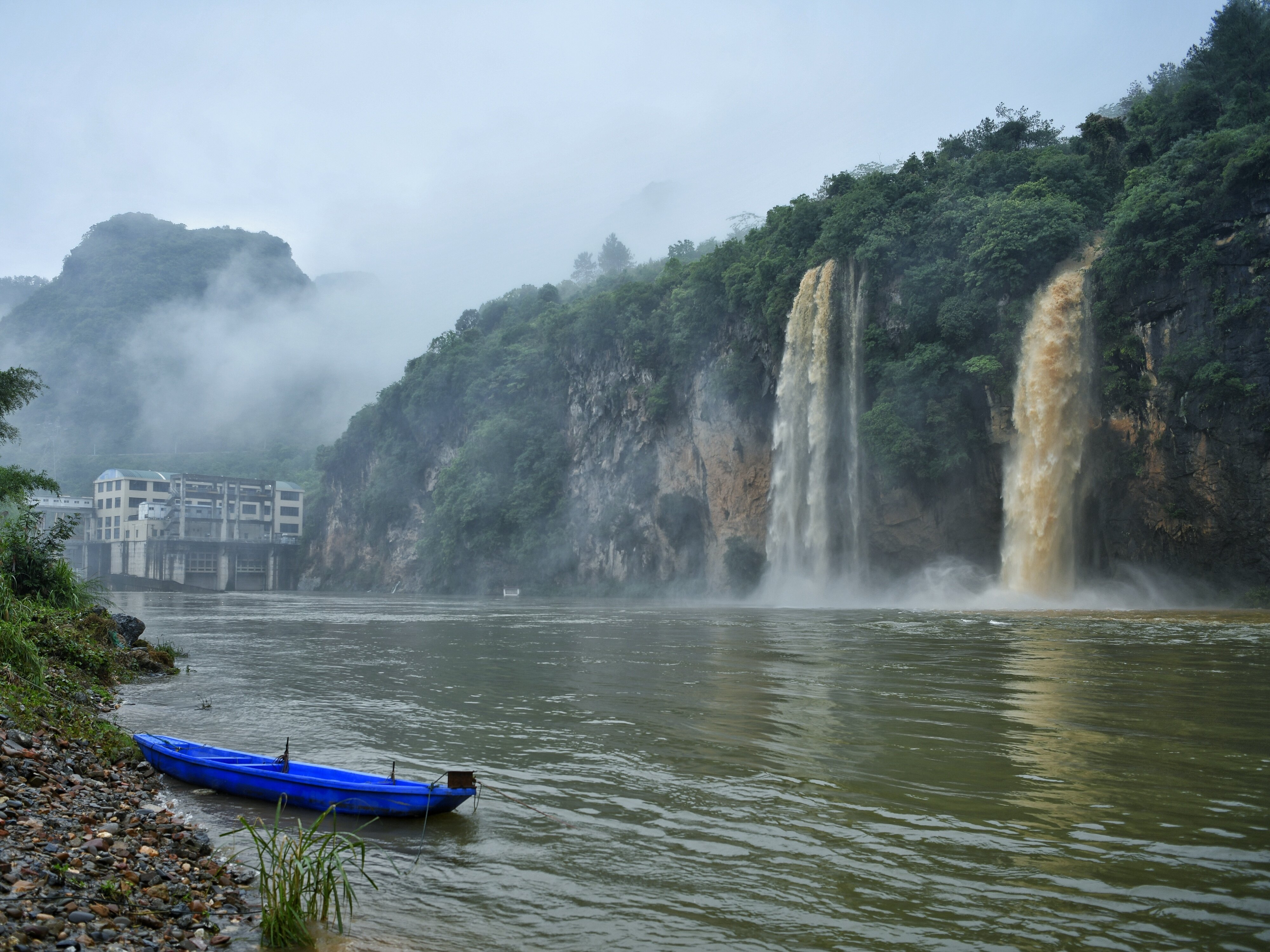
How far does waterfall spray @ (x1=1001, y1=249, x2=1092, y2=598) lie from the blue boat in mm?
31147

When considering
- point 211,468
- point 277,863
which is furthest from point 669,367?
point 211,468

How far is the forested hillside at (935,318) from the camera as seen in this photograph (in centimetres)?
3278

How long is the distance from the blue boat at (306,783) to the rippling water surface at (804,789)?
182 mm

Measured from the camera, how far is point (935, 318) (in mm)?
40531

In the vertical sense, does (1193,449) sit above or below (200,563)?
above

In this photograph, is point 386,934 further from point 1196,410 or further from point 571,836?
point 1196,410

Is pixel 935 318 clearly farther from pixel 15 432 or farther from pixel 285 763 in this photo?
pixel 285 763

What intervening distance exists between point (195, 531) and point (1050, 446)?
8062 centimetres

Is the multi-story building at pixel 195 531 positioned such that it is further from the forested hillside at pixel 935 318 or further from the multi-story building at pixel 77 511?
the forested hillside at pixel 935 318

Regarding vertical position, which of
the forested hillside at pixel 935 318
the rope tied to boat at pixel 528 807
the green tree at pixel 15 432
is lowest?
the rope tied to boat at pixel 528 807

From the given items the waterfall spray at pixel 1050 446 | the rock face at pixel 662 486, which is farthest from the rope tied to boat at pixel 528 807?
the rock face at pixel 662 486

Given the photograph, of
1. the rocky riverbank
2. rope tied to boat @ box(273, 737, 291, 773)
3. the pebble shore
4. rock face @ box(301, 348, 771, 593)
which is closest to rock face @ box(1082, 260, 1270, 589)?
rock face @ box(301, 348, 771, 593)

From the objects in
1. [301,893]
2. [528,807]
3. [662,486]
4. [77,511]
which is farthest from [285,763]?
[77,511]

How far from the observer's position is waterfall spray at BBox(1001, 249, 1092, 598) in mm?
34125
